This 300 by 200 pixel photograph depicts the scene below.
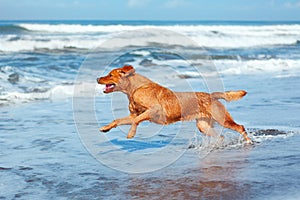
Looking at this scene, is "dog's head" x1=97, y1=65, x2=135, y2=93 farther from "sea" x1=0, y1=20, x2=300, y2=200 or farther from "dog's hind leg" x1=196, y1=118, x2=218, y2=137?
"dog's hind leg" x1=196, y1=118, x2=218, y2=137

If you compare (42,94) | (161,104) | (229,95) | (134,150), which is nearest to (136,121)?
(161,104)

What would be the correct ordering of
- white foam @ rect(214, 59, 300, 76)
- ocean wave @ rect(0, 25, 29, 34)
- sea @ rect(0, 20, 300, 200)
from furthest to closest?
1. ocean wave @ rect(0, 25, 29, 34)
2. white foam @ rect(214, 59, 300, 76)
3. sea @ rect(0, 20, 300, 200)

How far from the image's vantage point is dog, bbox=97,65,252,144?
19.5 ft

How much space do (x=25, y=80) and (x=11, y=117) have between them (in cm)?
569

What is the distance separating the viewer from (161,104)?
611cm

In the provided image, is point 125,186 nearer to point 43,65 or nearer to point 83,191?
point 83,191

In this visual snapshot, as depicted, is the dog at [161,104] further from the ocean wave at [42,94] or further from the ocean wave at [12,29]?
the ocean wave at [12,29]

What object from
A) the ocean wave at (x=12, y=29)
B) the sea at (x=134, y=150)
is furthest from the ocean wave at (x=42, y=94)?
the ocean wave at (x=12, y=29)

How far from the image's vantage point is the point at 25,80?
1434 cm

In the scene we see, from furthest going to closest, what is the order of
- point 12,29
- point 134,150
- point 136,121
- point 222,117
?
1. point 12,29
2. point 222,117
3. point 134,150
4. point 136,121

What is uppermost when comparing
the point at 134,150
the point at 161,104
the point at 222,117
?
the point at 161,104

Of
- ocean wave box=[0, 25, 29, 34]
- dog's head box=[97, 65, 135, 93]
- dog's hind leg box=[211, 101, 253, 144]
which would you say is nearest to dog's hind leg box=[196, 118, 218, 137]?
dog's hind leg box=[211, 101, 253, 144]

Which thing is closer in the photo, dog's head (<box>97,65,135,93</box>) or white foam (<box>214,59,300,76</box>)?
dog's head (<box>97,65,135,93</box>)

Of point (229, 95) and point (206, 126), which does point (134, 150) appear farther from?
point (229, 95)
